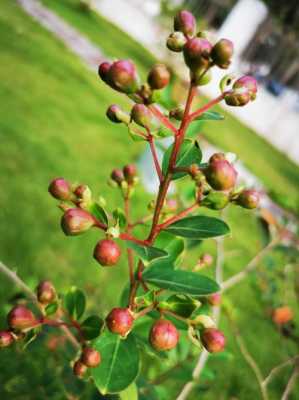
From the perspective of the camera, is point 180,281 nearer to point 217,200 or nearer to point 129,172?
point 217,200

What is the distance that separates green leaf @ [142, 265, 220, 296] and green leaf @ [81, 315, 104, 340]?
0.16m

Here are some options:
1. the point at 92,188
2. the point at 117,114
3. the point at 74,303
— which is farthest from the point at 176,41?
the point at 92,188

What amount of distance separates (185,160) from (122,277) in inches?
102

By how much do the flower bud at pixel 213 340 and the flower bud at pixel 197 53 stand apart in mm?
456

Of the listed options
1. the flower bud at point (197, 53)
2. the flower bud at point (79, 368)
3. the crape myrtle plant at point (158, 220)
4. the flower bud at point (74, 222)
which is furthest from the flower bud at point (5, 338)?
the flower bud at point (197, 53)

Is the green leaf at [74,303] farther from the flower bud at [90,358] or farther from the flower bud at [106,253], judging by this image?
the flower bud at [106,253]

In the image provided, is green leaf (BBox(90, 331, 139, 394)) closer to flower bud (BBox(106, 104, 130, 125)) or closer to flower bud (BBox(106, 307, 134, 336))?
flower bud (BBox(106, 307, 134, 336))

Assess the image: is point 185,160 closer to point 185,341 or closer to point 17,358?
point 185,341

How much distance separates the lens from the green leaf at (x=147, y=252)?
2.21ft

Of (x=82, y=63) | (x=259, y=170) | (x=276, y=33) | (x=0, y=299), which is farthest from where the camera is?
(x=276, y=33)

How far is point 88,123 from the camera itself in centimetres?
528

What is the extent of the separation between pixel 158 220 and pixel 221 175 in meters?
0.20

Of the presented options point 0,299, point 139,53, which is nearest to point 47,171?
point 0,299

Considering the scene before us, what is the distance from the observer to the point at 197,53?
0.58m
